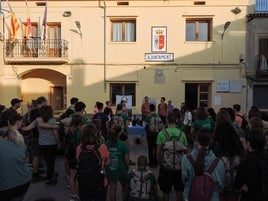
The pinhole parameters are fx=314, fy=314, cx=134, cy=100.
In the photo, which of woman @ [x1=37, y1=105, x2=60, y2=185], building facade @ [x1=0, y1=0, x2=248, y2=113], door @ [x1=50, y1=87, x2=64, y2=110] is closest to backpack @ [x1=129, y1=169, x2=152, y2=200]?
woman @ [x1=37, y1=105, x2=60, y2=185]

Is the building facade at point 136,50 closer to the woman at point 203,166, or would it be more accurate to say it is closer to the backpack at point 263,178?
the woman at point 203,166

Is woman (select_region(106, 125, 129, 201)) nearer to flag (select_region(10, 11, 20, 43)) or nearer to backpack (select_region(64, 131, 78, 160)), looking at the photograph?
backpack (select_region(64, 131, 78, 160))

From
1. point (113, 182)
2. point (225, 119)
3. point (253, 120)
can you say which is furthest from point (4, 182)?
point (253, 120)

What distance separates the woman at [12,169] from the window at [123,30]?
47.6 feet

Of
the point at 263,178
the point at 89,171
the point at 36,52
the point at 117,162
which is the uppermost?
the point at 36,52

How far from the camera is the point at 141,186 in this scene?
4355mm

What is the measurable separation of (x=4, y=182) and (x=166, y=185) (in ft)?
8.16

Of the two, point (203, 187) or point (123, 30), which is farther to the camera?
point (123, 30)

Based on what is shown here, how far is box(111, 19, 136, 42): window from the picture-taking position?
17.8 metres

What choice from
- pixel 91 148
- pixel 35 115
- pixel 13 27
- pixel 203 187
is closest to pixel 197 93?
pixel 13 27

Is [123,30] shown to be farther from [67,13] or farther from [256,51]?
[256,51]

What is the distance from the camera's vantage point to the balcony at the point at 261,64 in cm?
1716

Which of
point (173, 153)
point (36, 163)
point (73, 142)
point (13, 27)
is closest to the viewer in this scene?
point (173, 153)

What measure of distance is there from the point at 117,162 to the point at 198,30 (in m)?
14.0
